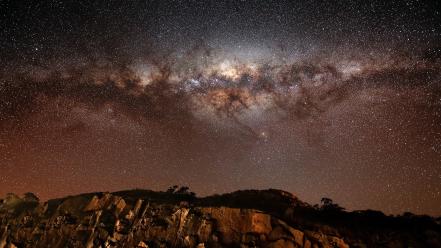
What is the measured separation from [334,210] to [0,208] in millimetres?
52467

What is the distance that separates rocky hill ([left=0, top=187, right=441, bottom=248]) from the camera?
27406mm

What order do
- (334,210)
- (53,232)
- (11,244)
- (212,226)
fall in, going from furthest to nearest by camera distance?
1. (11,244)
2. (53,232)
3. (334,210)
4. (212,226)

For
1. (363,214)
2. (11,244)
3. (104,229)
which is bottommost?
(11,244)

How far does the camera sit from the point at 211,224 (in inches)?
1175

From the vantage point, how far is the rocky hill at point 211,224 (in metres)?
27.4

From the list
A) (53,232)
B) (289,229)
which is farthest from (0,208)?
(289,229)

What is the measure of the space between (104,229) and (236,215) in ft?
51.0

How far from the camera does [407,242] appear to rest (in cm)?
2683

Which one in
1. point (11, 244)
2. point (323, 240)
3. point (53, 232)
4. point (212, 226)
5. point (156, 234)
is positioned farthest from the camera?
point (11, 244)

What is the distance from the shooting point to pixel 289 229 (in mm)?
27234

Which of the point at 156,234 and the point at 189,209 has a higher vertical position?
the point at 189,209

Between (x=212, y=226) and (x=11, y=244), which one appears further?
(x=11, y=244)

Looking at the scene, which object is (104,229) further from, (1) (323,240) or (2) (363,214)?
(2) (363,214)

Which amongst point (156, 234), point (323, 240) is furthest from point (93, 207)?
point (323, 240)
